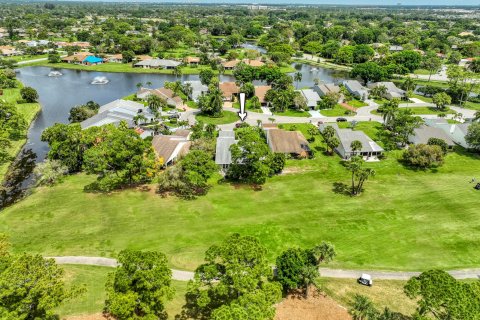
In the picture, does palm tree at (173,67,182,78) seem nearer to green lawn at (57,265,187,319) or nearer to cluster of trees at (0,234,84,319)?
green lawn at (57,265,187,319)

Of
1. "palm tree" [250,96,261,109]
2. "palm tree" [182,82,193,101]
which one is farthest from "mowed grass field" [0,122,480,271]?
"palm tree" [182,82,193,101]

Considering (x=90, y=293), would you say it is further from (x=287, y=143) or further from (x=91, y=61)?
(x=91, y=61)

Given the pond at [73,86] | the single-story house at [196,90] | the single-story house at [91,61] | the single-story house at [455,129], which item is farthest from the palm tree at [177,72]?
the single-story house at [455,129]

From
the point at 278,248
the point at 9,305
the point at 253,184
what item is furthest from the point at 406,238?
the point at 9,305

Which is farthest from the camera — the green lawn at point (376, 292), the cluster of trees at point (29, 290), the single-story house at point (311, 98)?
the single-story house at point (311, 98)

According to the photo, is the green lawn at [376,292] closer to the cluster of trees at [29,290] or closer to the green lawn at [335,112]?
the cluster of trees at [29,290]

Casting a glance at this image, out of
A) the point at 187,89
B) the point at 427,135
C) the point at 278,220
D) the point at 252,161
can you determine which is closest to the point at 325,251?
the point at 278,220
